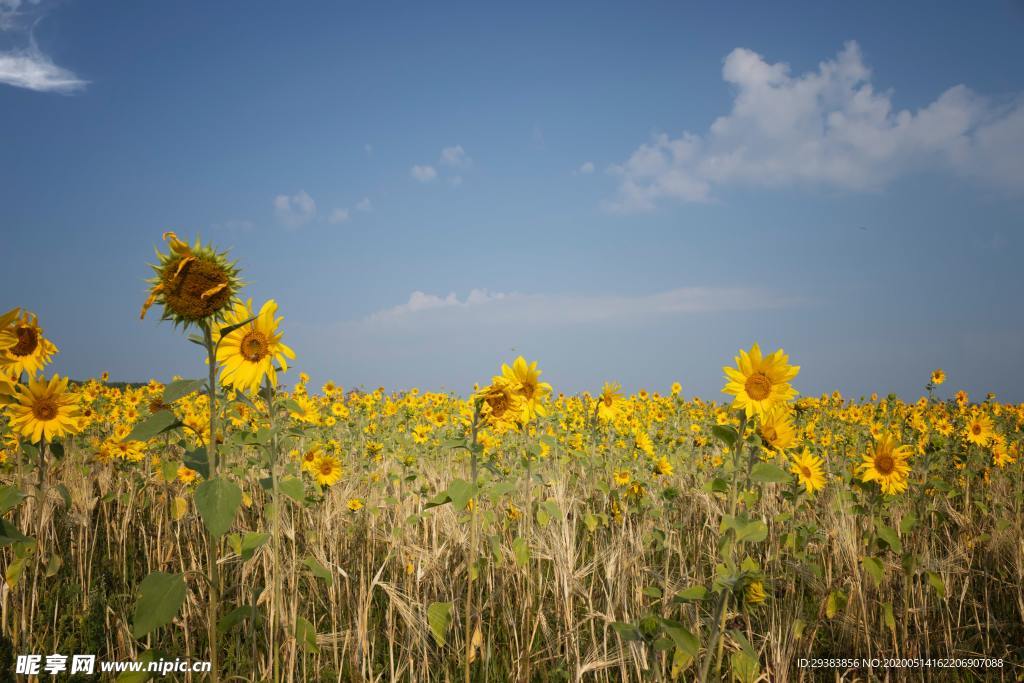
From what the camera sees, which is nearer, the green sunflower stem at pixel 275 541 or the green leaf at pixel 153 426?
the green leaf at pixel 153 426

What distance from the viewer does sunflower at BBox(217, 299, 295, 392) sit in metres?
2.81

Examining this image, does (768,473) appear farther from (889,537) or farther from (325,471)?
(325,471)

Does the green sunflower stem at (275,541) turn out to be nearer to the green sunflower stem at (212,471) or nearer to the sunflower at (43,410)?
the green sunflower stem at (212,471)

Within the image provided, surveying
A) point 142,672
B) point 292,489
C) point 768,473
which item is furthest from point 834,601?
point 142,672

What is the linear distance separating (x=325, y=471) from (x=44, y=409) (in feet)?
7.44

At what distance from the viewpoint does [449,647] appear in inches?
141

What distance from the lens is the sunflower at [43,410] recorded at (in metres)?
3.71

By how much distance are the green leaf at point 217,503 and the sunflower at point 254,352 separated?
89cm

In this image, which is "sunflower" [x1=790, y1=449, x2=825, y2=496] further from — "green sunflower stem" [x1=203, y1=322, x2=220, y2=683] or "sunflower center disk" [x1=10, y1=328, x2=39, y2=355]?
"sunflower center disk" [x1=10, y1=328, x2=39, y2=355]

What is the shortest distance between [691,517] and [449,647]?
3.25 m

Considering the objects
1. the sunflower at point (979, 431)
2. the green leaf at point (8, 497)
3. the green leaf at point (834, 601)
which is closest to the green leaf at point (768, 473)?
the green leaf at point (834, 601)

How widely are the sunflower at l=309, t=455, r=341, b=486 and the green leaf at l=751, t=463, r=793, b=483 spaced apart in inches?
154

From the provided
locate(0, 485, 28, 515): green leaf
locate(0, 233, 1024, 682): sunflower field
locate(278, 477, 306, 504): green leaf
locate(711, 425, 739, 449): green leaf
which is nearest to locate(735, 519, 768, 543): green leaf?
locate(0, 233, 1024, 682): sunflower field

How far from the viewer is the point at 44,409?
12.4ft
